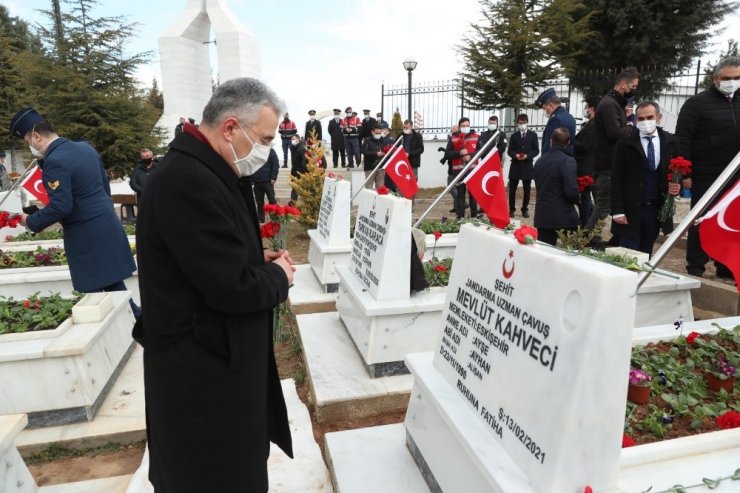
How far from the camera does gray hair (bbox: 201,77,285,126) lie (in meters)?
1.69

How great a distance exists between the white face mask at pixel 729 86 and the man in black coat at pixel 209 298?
199 inches

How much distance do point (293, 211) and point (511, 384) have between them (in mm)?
3651

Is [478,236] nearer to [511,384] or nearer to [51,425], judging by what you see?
[511,384]

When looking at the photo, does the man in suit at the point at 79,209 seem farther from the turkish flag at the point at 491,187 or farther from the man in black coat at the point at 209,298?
the turkish flag at the point at 491,187

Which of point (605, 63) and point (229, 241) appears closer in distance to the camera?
point (229, 241)

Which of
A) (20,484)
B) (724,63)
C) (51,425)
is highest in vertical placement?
(724,63)

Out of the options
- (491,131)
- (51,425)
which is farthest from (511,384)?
(491,131)

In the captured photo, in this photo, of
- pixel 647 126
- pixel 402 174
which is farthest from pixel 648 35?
pixel 402 174

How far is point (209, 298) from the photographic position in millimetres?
1585

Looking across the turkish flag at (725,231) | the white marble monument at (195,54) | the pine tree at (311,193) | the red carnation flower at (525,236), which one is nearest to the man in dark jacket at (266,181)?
the pine tree at (311,193)

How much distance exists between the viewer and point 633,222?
17.1 feet

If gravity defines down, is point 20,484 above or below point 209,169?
below

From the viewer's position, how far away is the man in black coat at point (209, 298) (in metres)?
1.56

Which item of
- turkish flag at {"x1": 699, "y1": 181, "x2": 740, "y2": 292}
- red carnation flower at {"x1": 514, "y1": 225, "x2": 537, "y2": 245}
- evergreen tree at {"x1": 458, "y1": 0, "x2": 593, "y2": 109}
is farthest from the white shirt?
evergreen tree at {"x1": 458, "y1": 0, "x2": 593, "y2": 109}
